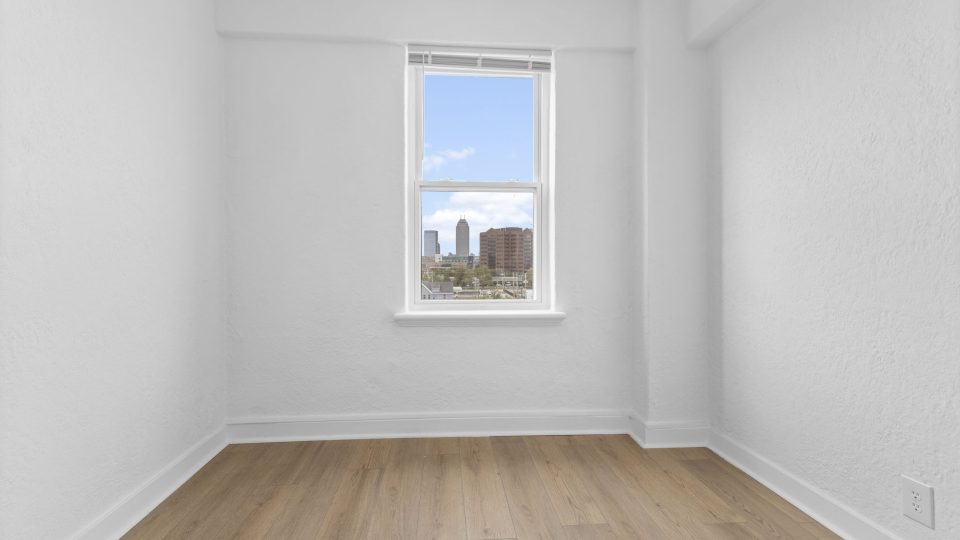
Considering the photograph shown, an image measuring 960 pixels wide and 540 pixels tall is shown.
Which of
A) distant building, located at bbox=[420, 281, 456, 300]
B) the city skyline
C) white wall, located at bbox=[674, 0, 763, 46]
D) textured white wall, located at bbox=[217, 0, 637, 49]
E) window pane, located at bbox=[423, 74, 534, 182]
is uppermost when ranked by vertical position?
textured white wall, located at bbox=[217, 0, 637, 49]

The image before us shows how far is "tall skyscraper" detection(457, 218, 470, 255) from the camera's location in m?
3.06

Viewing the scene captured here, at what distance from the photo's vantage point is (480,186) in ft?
9.88

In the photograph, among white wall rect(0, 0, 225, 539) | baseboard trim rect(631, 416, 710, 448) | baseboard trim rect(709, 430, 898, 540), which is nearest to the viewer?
white wall rect(0, 0, 225, 539)

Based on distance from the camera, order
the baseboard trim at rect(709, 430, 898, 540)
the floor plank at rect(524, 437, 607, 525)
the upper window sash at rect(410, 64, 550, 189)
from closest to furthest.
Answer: the baseboard trim at rect(709, 430, 898, 540)
the floor plank at rect(524, 437, 607, 525)
the upper window sash at rect(410, 64, 550, 189)

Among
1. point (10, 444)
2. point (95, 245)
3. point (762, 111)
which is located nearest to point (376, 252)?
point (95, 245)

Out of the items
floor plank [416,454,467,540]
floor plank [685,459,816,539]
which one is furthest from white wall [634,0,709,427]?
floor plank [416,454,467,540]

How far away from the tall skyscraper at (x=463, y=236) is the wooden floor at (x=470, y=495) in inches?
44.3

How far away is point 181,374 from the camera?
234 centimetres

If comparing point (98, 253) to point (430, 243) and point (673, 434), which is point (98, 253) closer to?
point (430, 243)

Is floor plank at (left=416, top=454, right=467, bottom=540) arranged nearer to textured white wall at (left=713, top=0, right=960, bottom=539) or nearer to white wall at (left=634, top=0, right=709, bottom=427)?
white wall at (left=634, top=0, right=709, bottom=427)

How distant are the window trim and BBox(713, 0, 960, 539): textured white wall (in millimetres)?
996

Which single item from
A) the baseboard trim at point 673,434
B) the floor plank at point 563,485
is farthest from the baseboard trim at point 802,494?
the floor plank at point 563,485

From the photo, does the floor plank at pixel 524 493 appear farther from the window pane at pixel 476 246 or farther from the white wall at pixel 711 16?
the white wall at pixel 711 16

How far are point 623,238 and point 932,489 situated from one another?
1732 millimetres
